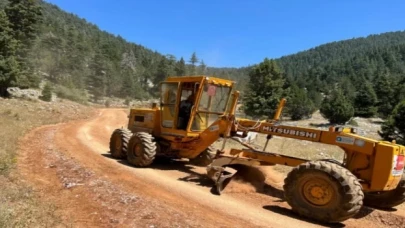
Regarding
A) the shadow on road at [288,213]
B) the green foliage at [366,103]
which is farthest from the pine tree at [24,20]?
the green foliage at [366,103]

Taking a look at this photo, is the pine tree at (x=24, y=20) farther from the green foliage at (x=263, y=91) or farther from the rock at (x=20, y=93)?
the green foliage at (x=263, y=91)

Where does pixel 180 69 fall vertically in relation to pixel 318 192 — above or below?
above

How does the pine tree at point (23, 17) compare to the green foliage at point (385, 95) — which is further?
the green foliage at point (385, 95)

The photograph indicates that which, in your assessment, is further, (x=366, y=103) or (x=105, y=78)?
(x=105, y=78)

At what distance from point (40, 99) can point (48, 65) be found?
123 ft

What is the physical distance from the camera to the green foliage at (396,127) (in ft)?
113

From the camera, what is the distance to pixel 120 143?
14.3 meters

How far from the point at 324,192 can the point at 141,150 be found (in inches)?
262

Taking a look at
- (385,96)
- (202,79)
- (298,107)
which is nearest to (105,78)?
(298,107)

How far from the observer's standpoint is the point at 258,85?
174ft

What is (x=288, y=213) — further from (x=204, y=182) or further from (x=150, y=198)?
(x=204, y=182)

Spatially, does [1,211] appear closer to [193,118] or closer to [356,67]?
[193,118]

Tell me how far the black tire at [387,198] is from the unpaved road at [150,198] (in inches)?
11.3

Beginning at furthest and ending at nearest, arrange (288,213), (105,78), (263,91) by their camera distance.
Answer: (105,78), (263,91), (288,213)
